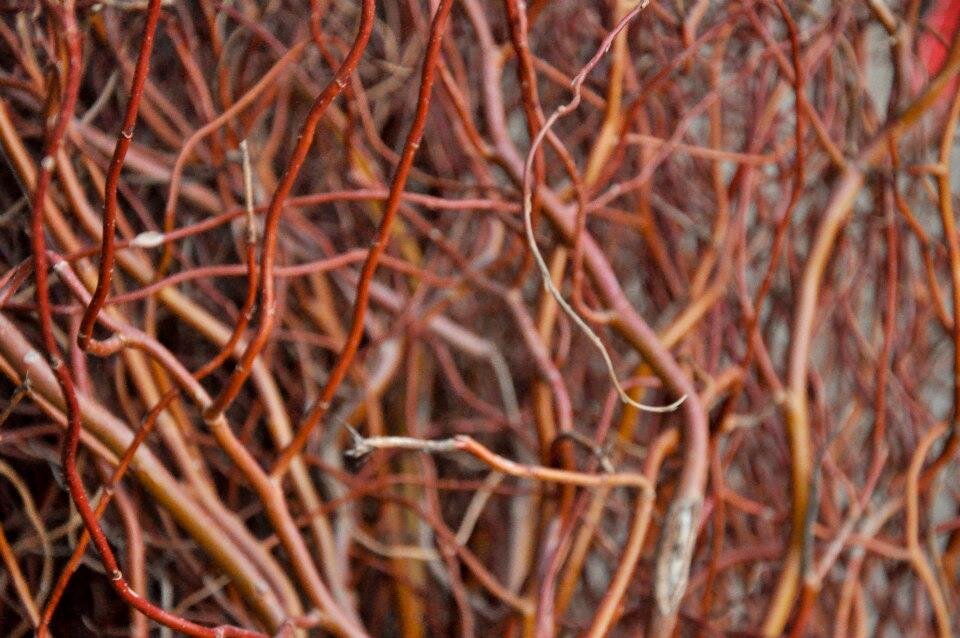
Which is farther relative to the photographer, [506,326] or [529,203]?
[506,326]

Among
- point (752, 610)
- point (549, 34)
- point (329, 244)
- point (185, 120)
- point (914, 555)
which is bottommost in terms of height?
point (752, 610)

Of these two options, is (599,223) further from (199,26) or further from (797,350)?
(199,26)

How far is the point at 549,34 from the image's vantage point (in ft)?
2.99

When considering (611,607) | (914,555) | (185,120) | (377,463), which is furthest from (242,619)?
(914,555)

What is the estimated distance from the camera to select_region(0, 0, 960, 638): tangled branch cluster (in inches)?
26.5

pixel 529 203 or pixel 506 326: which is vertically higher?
pixel 529 203

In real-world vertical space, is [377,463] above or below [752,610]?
above

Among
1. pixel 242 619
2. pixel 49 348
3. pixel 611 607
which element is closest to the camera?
pixel 49 348

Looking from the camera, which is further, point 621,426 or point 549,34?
point 549,34

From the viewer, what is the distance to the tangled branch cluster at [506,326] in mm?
673

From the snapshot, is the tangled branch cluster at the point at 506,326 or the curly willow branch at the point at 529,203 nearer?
the curly willow branch at the point at 529,203

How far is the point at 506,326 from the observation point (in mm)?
945

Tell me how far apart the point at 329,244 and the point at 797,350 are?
44 cm

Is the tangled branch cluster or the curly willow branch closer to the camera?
the curly willow branch
